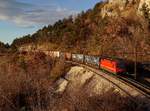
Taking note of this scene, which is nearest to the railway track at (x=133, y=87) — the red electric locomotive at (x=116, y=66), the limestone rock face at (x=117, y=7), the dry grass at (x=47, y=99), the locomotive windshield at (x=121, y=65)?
the red electric locomotive at (x=116, y=66)

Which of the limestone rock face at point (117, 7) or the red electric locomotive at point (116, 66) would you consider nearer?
the red electric locomotive at point (116, 66)

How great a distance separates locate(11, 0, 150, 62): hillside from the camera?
62612 millimetres

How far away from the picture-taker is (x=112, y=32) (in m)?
83.8

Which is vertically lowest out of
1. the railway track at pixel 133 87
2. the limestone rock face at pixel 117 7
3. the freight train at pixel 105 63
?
the railway track at pixel 133 87

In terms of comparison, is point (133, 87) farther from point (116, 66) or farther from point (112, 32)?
point (112, 32)

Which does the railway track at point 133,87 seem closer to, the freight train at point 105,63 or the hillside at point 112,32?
the freight train at point 105,63

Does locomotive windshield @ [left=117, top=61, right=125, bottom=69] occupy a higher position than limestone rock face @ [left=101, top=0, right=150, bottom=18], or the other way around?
limestone rock face @ [left=101, top=0, right=150, bottom=18]

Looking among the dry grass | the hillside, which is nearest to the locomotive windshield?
the hillside

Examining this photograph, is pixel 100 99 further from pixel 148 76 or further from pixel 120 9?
pixel 120 9

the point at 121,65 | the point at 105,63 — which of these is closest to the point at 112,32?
the point at 105,63

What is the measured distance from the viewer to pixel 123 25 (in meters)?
83.4

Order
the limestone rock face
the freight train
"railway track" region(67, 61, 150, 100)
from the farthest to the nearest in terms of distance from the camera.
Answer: the limestone rock face
the freight train
"railway track" region(67, 61, 150, 100)

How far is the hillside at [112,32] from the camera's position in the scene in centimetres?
6261

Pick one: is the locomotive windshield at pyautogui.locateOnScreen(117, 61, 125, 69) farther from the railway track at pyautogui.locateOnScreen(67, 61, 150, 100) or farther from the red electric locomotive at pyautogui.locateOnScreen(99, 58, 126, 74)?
the railway track at pyautogui.locateOnScreen(67, 61, 150, 100)
